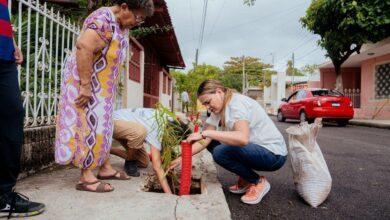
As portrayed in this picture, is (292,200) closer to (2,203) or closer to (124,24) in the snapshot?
(124,24)

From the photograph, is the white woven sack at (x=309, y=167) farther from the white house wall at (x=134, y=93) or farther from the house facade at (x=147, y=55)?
the white house wall at (x=134, y=93)

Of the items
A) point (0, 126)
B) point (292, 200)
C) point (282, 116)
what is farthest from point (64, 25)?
point (282, 116)

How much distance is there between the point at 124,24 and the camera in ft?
9.82

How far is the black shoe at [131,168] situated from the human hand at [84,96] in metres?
1.18

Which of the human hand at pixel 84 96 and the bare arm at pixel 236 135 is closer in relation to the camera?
the human hand at pixel 84 96

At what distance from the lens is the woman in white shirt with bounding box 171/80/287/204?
9.88ft

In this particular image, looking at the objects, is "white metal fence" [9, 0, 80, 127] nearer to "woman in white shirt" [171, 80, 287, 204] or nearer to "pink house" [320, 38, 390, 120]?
"woman in white shirt" [171, 80, 287, 204]

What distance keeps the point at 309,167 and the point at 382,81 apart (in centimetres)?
1730

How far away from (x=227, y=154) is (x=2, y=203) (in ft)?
5.70

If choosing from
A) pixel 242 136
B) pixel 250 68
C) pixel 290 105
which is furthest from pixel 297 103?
pixel 250 68

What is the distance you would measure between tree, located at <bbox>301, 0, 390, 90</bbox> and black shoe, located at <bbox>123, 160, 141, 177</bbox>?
1365cm

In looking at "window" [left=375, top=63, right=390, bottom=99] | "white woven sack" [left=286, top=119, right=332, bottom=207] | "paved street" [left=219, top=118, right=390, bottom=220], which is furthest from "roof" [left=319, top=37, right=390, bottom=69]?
"white woven sack" [left=286, top=119, right=332, bottom=207]

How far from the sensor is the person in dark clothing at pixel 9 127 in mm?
2316

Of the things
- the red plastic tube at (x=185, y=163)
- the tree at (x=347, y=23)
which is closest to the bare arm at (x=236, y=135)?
the red plastic tube at (x=185, y=163)
